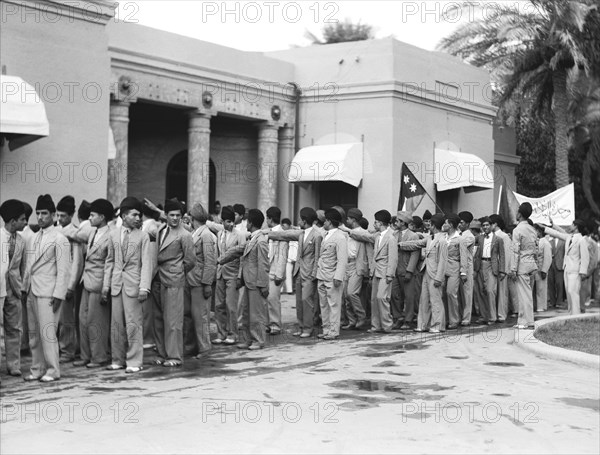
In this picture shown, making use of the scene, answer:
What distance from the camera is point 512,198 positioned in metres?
19.0

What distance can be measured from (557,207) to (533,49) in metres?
7.32

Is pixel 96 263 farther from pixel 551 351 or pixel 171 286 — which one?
pixel 551 351

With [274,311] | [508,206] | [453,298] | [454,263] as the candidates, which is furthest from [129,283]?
[508,206]

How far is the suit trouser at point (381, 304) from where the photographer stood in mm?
13516

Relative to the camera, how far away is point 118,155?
18516 millimetres

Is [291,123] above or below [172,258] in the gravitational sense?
above

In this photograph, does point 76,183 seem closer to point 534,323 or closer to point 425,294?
point 425,294

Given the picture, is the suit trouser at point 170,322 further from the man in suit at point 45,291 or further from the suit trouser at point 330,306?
the suit trouser at point 330,306

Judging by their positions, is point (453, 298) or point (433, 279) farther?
point (453, 298)

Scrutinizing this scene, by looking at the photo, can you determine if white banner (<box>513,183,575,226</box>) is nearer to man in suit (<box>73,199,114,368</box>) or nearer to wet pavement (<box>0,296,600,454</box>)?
wet pavement (<box>0,296,600,454</box>)

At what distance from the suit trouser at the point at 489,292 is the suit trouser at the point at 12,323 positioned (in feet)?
28.6

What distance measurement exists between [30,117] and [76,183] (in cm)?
202

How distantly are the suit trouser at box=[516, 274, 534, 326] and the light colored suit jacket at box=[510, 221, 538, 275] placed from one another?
11cm

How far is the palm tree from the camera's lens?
80.1 feet
